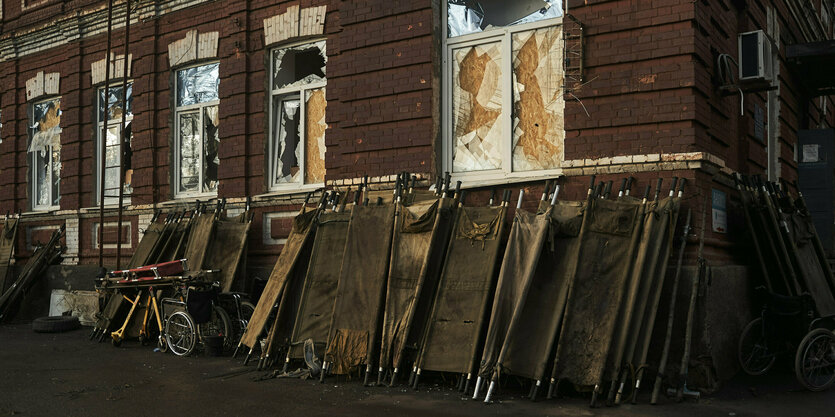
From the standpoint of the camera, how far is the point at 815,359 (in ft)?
21.9

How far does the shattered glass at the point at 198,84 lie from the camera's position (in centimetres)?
1169

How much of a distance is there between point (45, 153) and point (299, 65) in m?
7.23

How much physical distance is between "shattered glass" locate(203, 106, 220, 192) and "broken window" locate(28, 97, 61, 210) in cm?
446

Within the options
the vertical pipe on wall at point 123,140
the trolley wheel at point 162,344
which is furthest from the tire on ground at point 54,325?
the trolley wheel at point 162,344

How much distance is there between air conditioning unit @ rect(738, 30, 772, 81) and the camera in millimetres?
7621

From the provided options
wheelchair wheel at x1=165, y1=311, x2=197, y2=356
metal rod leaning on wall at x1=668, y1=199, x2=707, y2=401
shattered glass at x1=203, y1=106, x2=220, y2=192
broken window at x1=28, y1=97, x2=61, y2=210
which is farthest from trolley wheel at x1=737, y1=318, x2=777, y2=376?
broken window at x1=28, y1=97, x2=61, y2=210

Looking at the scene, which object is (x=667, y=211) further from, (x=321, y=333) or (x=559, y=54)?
(x=321, y=333)

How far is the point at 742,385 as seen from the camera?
6789mm

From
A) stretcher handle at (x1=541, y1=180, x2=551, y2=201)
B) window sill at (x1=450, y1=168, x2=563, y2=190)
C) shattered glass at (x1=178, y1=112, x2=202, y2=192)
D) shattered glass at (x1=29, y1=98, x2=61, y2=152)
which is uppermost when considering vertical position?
shattered glass at (x1=29, y1=98, x2=61, y2=152)

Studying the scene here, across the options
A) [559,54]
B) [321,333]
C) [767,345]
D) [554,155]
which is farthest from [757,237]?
[321,333]

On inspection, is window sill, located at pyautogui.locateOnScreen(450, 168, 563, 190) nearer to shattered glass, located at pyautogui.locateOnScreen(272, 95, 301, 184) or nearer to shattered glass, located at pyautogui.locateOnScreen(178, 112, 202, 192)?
shattered glass, located at pyautogui.locateOnScreen(272, 95, 301, 184)

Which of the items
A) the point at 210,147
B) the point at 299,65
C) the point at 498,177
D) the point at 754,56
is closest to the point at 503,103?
the point at 498,177

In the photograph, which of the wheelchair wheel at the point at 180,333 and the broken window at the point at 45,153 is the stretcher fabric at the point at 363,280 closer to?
the wheelchair wheel at the point at 180,333

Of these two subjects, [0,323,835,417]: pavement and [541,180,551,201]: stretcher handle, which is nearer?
[0,323,835,417]: pavement
